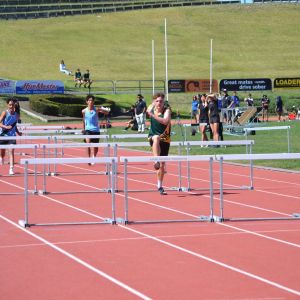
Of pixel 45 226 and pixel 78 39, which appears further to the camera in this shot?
pixel 78 39

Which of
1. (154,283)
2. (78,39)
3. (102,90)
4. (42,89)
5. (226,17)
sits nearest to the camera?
(154,283)

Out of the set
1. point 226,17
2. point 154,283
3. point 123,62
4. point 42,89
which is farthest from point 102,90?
point 154,283

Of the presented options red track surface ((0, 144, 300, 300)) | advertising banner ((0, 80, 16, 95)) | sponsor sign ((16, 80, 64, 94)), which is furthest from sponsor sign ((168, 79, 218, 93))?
red track surface ((0, 144, 300, 300))

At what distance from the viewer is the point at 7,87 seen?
56656mm

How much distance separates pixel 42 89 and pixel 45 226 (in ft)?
148

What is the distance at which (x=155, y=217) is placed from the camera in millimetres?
12805

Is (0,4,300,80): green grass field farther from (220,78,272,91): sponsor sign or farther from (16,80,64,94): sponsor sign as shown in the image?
(220,78,272,91): sponsor sign

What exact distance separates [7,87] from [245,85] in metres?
14.0

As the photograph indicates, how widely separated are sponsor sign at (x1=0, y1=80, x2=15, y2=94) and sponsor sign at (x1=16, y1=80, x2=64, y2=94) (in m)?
0.33

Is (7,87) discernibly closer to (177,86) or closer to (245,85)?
(177,86)

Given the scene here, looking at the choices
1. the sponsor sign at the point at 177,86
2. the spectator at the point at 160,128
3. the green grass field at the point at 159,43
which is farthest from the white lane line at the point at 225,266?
the green grass field at the point at 159,43

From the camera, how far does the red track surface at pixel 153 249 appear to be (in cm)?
816

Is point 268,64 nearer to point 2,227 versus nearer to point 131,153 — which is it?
point 131,153

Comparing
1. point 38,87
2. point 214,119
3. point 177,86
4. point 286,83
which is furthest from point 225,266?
point 286,83
